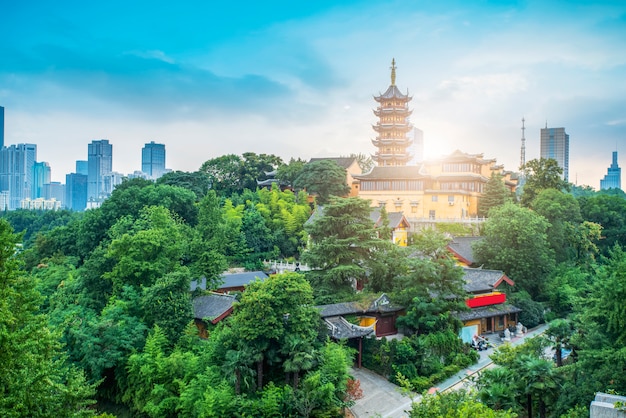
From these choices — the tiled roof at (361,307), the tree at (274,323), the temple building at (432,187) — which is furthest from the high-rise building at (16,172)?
the tree at (274,323)

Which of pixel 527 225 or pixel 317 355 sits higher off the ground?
pixel 527 225

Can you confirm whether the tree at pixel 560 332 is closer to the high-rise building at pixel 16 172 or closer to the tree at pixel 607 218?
the tree at pixel 607 218

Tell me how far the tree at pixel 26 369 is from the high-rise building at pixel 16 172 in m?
103

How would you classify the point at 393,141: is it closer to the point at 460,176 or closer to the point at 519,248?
the point at 460,176

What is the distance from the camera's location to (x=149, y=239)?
15.9m

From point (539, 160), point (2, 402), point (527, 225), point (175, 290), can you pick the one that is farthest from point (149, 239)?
point (539, 160)

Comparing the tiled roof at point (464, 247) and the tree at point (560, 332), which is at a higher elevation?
the tiled roof at point (464, 247)

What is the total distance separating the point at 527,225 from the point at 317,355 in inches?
467

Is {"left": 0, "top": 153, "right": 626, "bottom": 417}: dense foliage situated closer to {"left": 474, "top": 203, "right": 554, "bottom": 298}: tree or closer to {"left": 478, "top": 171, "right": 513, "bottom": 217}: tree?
{"left": 474, "top": 203, "right": 554, "bottom": 298}: tree

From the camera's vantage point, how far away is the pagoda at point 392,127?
3509cm

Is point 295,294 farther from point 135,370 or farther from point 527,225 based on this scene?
point 527,225

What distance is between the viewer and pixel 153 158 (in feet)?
354

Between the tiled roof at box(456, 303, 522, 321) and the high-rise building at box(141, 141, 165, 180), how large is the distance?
97.2m

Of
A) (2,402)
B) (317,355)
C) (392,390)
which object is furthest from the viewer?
(392,390)
